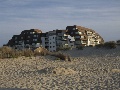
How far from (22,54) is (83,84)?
14.3m

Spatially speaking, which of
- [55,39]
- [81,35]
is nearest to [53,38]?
[55,39]

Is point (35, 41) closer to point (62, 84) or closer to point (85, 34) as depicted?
point (85, 34)

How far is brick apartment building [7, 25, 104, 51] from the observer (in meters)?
71.1

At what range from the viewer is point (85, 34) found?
77.6 metres

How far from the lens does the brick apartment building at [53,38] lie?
71.1 metres

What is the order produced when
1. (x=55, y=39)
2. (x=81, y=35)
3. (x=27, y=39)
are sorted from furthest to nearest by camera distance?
(x=27, y=39) < (x=81, y=35) < (x=55, y=39)

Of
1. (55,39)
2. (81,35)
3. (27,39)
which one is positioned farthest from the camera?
(27,39)

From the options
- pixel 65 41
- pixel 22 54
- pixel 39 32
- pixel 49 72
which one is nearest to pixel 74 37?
pixel 65 41

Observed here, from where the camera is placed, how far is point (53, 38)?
233 ft

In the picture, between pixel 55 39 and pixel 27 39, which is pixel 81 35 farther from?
pixel 27 39

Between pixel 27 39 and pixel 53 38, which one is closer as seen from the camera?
pixel 53 38

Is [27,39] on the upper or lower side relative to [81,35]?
lower

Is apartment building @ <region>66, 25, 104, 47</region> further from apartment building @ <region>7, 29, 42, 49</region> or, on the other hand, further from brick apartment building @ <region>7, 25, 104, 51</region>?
apartment building @ <region>7, 29, 42, 49</region>

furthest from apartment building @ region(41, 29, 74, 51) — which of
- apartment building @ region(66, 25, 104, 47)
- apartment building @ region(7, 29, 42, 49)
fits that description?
apartment building @ region(66, 25, 104, 47)
